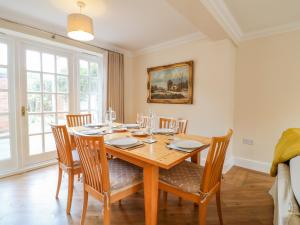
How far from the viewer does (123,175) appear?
148 cm

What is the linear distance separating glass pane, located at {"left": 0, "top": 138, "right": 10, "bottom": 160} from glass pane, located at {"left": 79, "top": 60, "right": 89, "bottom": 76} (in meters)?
1.68

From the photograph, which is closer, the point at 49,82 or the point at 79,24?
the point at 79,24

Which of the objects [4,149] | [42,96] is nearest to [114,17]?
[42,96]

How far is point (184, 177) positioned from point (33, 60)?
294 centimetres

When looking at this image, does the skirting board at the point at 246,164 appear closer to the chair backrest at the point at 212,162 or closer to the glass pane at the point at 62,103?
the chair backrest at the point at 212,162

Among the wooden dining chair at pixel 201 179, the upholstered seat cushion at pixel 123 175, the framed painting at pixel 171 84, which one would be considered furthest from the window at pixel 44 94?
the wooden dining chair at pixel 201 179

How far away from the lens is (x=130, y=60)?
4004 mm

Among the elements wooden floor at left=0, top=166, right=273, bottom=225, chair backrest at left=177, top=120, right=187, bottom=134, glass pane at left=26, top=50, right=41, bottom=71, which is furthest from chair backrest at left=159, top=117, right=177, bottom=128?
glass pane at left=26, top=50, right=41, bottom=71

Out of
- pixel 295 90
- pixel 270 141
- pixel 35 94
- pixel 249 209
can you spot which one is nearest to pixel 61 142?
pixel 35 94

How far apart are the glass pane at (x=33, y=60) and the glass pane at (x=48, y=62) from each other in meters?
0.08

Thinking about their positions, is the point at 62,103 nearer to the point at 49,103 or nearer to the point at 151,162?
the point at 49,103

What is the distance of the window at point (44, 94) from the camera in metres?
2.73

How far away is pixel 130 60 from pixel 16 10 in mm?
2237

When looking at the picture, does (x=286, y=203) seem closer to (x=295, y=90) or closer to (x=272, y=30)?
(x=295, y=90)
